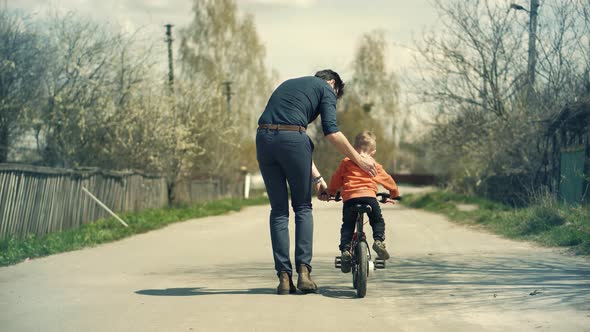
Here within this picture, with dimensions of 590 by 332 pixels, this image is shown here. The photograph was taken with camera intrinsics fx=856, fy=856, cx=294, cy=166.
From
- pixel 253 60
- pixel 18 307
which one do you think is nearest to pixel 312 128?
pixel 253 60

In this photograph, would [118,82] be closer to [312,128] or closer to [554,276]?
[554,276]

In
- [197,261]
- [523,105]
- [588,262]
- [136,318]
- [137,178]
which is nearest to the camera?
[136,318]

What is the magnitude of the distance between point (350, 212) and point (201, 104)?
2479 centimetres

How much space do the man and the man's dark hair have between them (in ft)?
0.53

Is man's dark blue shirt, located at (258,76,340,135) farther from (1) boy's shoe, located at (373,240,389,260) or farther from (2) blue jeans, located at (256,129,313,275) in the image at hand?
(1) boy's shoe, located at (373,240,389,260)

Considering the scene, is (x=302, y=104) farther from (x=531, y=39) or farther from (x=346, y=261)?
(x=531, y=39)

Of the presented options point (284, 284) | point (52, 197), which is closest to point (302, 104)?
point (284, 284)

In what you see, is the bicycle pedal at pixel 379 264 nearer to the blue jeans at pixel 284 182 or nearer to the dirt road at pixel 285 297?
the dirt road at pixel 285 297

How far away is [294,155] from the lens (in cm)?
668

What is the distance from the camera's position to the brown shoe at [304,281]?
22.0 ft

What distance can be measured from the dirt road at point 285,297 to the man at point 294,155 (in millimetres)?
315

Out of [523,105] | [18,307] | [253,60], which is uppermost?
[253,60]

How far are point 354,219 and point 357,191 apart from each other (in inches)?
9.8

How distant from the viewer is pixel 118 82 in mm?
23156
